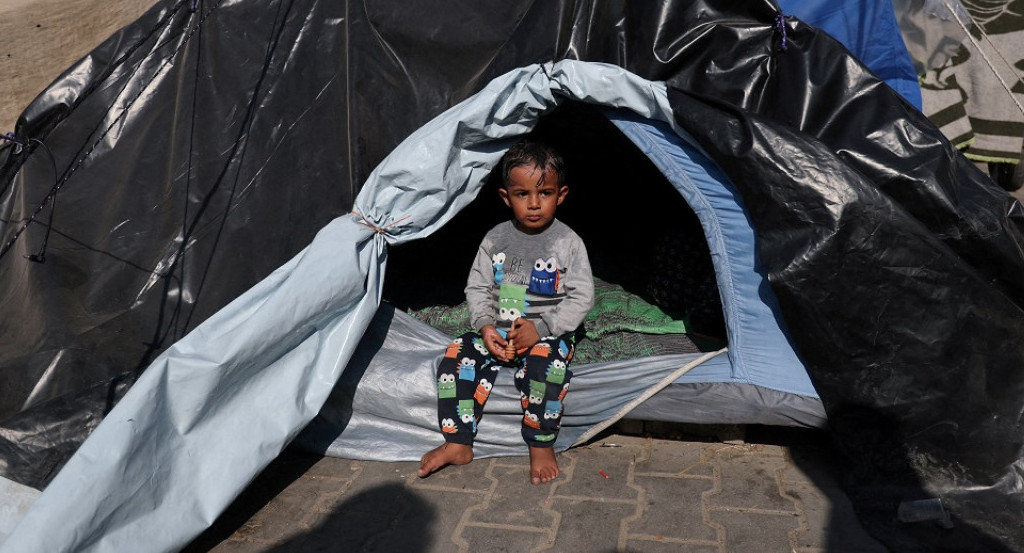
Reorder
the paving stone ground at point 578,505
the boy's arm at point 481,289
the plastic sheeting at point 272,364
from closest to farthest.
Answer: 1. the plastic sheeting at point 272,364
2. the paving stone ground at point 578,505
3. the boy's arm at point 481,289

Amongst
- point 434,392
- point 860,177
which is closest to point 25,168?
point 434,392

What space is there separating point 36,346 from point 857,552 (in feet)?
10.3

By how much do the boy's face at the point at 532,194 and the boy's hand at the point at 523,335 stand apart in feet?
1.34

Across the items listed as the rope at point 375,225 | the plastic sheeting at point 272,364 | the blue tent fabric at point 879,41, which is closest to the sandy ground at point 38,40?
the rope at point 375,225

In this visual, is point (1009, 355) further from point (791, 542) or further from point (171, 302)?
point (171, 302)

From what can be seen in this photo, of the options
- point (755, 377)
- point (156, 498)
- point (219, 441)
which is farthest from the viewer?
point (755, 377)

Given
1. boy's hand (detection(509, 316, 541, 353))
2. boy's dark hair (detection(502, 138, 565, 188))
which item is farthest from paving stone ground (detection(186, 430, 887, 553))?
boy's dark hair (detection(502, 138, 565, 188))

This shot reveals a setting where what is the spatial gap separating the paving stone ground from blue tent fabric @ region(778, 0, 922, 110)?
4.61 ft

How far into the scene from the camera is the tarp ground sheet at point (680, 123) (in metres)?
2.82

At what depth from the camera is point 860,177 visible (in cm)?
280

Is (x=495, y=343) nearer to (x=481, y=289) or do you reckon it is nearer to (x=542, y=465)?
(x=481, y=289)

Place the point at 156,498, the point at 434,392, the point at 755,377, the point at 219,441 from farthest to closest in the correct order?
the point at 434,392
the point at 755,377
the point at 219,441
the point at 156,498

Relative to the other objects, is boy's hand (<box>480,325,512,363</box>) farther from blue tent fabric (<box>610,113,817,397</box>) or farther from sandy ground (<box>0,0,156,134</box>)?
sandy ground (<box>0,0,156,134</box>)

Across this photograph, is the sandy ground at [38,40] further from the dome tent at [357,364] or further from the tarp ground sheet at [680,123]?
the dome tent at [357,364]
